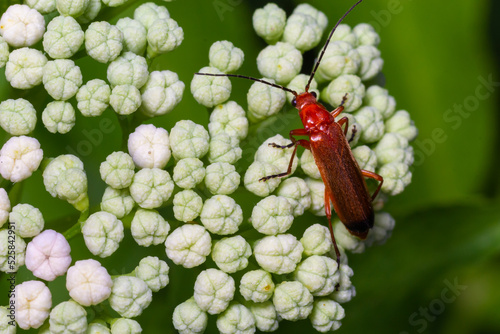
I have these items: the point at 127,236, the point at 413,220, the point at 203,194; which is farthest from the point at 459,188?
the point at 127,236

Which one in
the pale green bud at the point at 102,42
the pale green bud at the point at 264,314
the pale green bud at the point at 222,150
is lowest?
the pale green bud at the point at 264,314

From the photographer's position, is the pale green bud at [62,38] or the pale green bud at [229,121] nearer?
the pale green bud at [62,38]

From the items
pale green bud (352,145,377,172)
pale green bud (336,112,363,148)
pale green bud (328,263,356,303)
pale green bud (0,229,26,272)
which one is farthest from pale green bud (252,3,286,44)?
pale green bud (0,229,26,272)

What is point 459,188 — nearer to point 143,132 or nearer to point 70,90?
point 143,132

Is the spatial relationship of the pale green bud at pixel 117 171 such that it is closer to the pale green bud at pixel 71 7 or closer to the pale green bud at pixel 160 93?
the pale green bud at pixel 160 93

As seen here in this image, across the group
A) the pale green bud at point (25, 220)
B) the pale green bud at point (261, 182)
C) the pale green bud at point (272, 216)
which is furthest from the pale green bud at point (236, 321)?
the pale green bud at point (25, 220)

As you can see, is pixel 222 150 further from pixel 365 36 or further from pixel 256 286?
pixel 365 36
